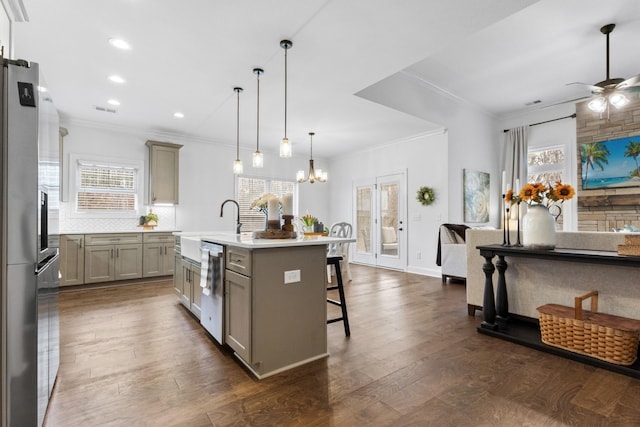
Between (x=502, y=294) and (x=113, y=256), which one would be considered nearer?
(x=502, y=294)

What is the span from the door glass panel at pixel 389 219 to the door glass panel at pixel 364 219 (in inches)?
15.6

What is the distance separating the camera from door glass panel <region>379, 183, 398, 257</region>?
264 inches

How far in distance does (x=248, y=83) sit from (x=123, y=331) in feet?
10.3

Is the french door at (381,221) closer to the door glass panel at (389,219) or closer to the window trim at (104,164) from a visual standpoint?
Answer: the door glass panel at (389,219)

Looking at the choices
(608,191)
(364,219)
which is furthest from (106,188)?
(608,191)

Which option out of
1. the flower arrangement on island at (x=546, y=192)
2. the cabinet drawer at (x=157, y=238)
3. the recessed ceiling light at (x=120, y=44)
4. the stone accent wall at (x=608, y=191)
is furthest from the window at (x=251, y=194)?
the stone accent wall at (x=608, y=191)

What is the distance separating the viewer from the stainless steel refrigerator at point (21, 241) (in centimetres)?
131

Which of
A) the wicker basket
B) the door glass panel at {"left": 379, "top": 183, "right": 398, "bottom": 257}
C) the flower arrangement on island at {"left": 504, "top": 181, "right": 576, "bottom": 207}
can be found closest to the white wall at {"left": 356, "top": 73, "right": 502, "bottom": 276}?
the door glass panel at {"left": 379, "top": 183, "right": 398, "bottom": 257}

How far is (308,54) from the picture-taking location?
3256 millimetres

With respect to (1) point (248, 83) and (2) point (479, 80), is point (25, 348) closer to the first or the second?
(1) point (248, 83)

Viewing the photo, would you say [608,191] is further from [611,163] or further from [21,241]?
[21,241]

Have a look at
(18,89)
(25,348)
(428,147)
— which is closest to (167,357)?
(25,348)

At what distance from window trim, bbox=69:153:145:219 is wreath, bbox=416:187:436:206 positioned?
17.4 feet

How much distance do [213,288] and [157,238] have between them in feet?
11.0
